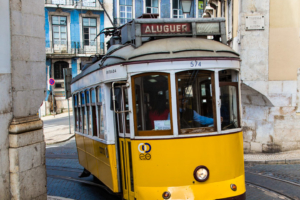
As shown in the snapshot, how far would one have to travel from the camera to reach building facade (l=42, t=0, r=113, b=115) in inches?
1313

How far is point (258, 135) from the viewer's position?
37.5ft

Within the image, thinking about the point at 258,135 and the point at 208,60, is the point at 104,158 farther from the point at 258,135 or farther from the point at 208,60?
the point at 258,135

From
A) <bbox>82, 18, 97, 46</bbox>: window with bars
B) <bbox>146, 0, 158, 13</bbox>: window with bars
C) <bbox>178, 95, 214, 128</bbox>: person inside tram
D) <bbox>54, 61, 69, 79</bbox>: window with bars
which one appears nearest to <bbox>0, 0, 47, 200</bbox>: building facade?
<bbox>178, 95, 214, 128</bbox>: person inside tram

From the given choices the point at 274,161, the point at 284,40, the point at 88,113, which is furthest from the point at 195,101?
the point at 284,40

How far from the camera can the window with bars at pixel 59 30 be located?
33938mm

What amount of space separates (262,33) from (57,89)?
997 inches

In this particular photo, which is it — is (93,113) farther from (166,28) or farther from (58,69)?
(58,69)

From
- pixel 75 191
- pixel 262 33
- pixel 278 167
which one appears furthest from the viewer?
pixel 262 33

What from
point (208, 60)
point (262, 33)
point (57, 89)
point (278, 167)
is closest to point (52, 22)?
point (57, 89)

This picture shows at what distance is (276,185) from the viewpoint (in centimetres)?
762

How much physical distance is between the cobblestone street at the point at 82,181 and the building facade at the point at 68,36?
22.8 metres

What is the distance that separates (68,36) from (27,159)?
1187 inches

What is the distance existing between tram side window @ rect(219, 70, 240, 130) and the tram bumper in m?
0.83

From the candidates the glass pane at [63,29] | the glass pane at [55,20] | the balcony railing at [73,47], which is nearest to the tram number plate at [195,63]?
the balcony railing at [73,47]
